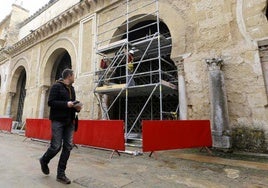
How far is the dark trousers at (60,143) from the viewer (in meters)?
2.54

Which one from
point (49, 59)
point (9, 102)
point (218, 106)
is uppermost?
point (49, 59)

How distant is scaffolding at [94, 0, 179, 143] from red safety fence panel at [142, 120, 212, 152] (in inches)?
61.5

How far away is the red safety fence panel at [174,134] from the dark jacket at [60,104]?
1.75 meters

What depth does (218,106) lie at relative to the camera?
4668 mm

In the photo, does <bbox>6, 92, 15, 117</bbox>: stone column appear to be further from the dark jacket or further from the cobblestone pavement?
the dark jacket

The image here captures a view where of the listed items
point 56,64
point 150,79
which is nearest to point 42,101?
point 56,64

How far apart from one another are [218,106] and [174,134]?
1.37 meters

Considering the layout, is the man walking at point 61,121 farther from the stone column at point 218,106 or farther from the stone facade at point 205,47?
the stone facade at point 205,47

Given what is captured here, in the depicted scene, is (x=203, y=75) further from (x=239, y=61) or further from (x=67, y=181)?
(x=67, y=181)

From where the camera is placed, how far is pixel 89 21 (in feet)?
29.3

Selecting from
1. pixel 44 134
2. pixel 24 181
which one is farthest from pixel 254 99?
pixel 44 134

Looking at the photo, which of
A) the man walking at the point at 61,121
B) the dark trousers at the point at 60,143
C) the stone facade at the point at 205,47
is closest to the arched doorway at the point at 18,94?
the stone facade at the point at 205,47

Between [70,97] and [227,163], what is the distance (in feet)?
9.96

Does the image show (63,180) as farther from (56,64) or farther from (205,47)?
(56,64)
